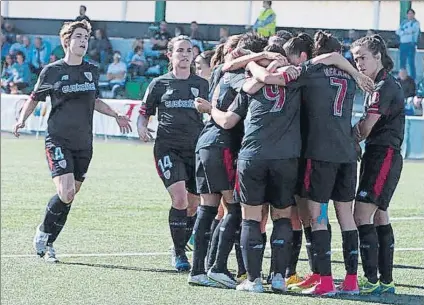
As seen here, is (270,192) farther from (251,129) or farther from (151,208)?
(151,208)

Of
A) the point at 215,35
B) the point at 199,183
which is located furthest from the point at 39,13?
the point at 199,183

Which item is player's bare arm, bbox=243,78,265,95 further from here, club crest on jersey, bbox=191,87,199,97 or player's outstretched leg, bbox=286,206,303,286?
club crest on jersey, bbox=191,87,199,97

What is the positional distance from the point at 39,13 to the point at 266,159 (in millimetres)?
30386

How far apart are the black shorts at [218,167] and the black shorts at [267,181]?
30 cm

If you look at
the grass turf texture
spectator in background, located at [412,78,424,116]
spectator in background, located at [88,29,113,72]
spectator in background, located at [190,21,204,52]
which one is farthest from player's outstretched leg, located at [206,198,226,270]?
spectator in background, located at [88,29,113,72]

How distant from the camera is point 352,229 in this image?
27.5ft

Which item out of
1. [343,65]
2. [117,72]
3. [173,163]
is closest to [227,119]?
[343,65]

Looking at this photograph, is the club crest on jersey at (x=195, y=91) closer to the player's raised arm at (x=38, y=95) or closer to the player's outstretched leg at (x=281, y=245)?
the player's raised arm at (x=38, y=95)

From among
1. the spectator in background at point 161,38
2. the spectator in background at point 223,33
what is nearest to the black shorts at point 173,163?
the spectator in background at point 223,33

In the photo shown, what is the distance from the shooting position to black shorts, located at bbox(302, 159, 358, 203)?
819 cm

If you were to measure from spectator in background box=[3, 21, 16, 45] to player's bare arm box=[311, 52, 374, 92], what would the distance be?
2480 cm

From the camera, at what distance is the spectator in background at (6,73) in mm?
29734

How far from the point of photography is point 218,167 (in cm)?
857

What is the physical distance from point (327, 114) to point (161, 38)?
69.4 ft
